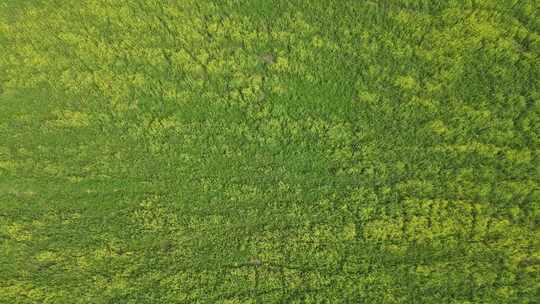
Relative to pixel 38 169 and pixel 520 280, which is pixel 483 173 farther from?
pixel 38 169

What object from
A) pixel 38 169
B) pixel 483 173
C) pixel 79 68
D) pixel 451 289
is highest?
pixel 79 68

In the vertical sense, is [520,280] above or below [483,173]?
below

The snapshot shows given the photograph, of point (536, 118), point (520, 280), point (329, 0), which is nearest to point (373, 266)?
point (520, 280)

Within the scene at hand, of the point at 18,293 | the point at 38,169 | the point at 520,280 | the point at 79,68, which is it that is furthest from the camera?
the point at 79,68

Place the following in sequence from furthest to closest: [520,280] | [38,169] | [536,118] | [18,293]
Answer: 1. [38,169]
2. [536,118]
3. [18,293]
4. [520,280]

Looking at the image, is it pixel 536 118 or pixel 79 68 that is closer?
pixel 536 118

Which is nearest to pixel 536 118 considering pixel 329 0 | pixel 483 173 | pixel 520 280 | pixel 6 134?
pixel 483 173
